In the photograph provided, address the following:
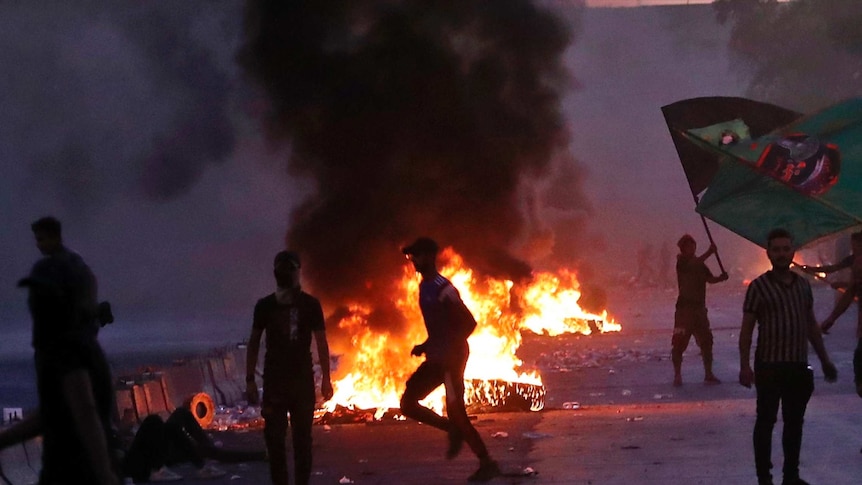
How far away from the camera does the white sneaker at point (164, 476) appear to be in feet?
29.9

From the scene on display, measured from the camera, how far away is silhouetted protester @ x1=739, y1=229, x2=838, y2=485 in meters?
7.25

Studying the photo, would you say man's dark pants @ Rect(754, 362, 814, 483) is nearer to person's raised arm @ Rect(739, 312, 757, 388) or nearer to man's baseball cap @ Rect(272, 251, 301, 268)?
person's raised arm @ Rect(739, 312, 757, 388)

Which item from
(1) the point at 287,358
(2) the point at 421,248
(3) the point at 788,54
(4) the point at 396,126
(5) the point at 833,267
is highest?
(3) the point at 788,54

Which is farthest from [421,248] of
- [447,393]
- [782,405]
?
[782,405]

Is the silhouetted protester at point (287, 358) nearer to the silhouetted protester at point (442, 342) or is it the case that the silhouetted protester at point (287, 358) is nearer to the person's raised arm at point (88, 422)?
the silhouetted protester at point (442, 342)

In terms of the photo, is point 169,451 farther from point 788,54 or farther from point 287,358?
point 788,54

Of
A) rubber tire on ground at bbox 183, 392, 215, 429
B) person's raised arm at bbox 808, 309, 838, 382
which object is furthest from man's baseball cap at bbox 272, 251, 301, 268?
rubber tire on ground at bbox 183, 392, 215, 429

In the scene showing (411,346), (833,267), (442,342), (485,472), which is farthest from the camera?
(411,346)

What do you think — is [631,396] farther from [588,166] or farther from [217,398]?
[588,166]

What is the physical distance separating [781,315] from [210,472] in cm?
442

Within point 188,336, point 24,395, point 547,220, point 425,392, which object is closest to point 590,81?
point 547,220

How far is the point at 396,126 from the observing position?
15688 mm

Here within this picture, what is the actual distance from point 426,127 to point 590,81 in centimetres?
3161

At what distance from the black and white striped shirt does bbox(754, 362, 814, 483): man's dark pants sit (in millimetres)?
72
